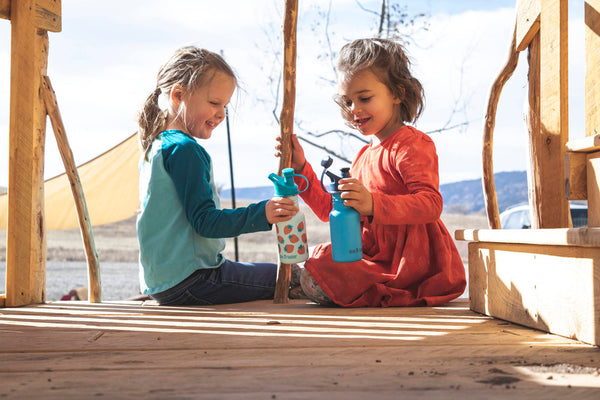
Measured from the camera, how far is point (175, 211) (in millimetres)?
2479

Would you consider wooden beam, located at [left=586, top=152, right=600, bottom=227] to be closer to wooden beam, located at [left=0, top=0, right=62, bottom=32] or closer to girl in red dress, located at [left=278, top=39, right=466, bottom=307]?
girl in red dress, located at [left=278, top=39, right=466, bottom=307]

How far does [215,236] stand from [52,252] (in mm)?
18549

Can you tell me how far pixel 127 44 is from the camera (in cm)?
2244

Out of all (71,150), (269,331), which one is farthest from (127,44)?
(269,331)

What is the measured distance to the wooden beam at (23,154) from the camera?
8.49 ft

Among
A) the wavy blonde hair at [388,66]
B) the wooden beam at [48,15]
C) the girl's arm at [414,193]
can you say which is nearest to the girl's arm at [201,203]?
the girl's arm at [414,193]

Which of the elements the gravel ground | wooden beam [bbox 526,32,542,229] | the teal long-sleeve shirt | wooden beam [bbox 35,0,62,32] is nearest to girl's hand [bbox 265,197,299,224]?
the teal long-sleeve shirt

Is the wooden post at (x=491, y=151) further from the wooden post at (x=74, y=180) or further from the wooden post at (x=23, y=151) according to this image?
the wooden post at (x=23, y=151)

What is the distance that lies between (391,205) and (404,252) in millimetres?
276

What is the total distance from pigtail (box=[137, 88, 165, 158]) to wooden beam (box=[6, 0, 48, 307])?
0.46 m

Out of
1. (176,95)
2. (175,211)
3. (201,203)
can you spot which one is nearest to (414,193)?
(201,203)

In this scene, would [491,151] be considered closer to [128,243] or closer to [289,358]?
[289,358]

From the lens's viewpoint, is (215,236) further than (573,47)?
Yes

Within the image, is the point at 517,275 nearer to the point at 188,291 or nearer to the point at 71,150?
the point at 188,291
